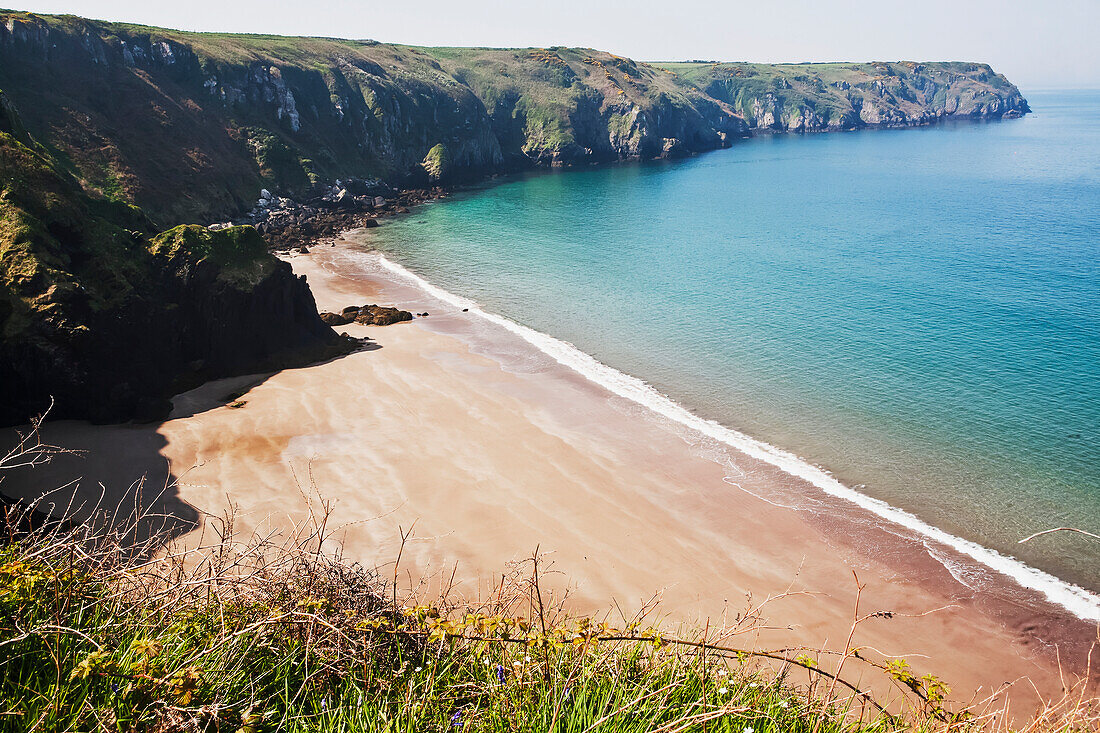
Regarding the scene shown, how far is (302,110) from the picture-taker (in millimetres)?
75875

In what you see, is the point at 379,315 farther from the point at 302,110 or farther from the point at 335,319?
the point at 302,110

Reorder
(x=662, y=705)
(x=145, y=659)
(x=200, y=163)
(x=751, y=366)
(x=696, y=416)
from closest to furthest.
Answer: (x=145, y=659), (x=662, y=705), (x=696, y=416), (x=751, y=366), (x=200, y=163)

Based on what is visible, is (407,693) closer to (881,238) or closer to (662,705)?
(662,705)

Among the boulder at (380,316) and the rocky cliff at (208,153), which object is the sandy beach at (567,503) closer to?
the rocky cliff at (208,153)

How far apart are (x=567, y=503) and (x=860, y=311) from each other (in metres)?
22.5

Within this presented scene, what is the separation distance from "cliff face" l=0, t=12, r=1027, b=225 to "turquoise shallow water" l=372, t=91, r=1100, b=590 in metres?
15.3

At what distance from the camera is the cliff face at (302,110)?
2046 inches

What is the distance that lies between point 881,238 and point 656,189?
1313 inches

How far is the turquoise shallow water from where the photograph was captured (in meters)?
19.1

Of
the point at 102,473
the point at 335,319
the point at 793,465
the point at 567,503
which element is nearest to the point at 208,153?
the point at 335,319

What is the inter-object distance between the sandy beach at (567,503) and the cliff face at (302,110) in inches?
1369

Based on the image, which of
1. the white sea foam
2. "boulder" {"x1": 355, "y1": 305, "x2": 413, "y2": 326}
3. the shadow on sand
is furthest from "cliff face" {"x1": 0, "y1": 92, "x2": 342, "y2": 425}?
the white sea foam

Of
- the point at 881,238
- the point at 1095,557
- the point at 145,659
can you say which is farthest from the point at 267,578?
the point at 881,238

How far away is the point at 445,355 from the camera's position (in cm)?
2845
